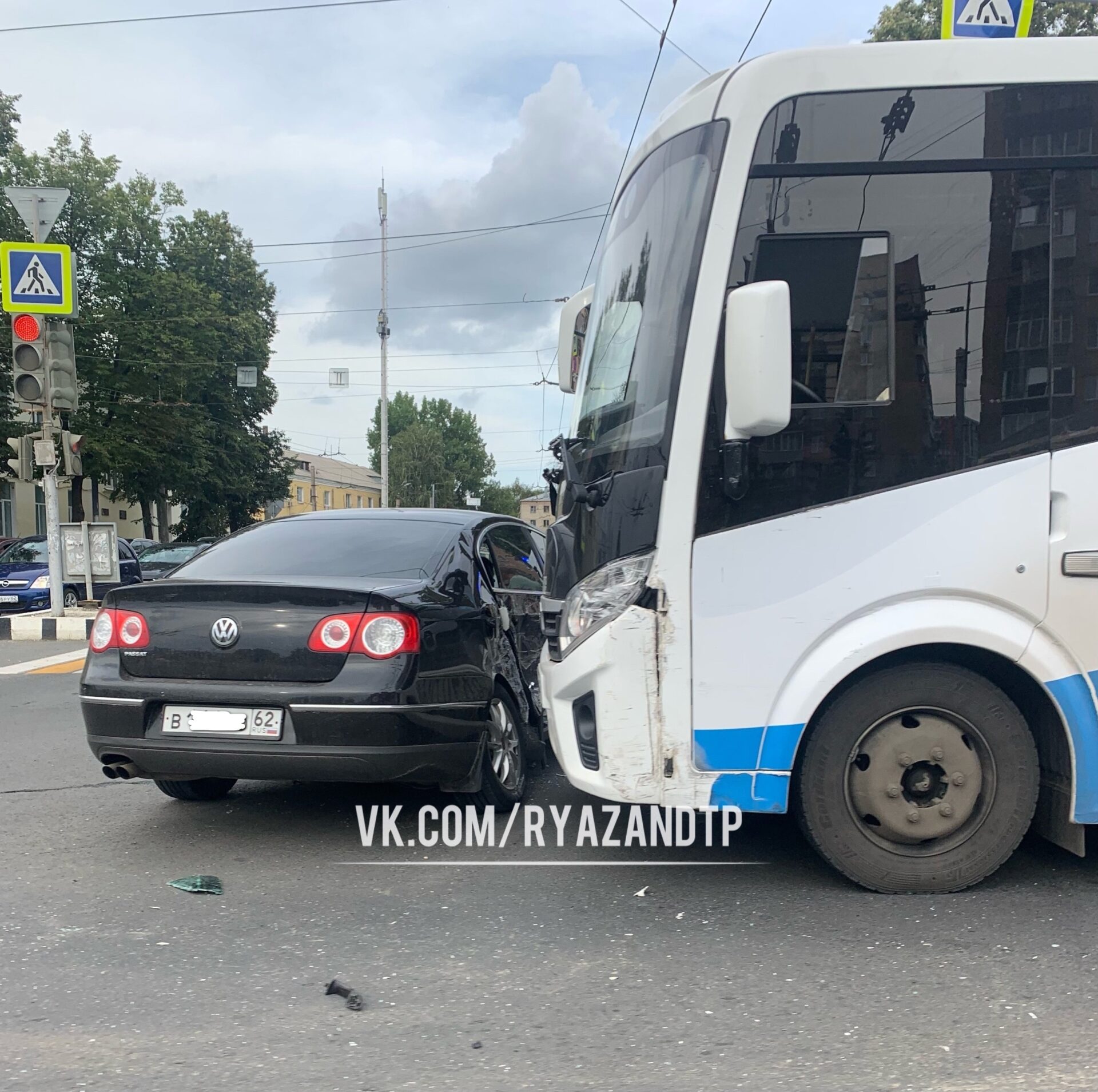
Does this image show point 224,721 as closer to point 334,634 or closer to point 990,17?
point 334,634

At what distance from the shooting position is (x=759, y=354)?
346 centimetres

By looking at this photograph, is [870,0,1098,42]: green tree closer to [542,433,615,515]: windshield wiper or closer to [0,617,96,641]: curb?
[0,617,96,641]: curb

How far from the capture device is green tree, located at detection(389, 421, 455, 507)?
85688 millimetres

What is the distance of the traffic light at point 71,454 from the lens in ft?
47.4

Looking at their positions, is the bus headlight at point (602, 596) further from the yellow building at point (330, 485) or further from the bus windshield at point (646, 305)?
the yellow building at point (330, 485)

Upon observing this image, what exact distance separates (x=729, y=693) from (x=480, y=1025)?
1.40m

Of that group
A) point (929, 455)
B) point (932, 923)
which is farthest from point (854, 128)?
point (932, 923)

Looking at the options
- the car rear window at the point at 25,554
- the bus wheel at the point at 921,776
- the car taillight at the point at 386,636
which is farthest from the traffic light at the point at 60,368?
the bus wheel at the point at 921,776

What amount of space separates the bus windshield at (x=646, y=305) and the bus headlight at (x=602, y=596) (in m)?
0.37

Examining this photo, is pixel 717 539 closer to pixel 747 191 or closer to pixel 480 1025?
pixel 747 191

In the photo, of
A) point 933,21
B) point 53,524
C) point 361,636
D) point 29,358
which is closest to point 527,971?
point 361,636

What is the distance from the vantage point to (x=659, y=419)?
3738 mm

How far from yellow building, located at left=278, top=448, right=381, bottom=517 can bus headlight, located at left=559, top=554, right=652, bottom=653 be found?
3138 inches

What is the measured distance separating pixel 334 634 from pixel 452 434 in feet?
338
